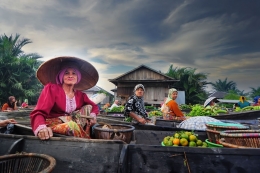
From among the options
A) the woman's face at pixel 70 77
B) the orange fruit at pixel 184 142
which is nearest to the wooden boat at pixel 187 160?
the orange fruit at pixel 184 142

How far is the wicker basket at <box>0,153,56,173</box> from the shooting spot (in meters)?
1.73

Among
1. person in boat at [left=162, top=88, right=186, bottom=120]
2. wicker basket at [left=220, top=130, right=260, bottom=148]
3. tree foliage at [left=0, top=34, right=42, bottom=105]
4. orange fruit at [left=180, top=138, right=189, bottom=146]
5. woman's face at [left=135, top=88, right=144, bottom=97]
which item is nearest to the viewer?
wicker basket at [left=220, top=130, right=260, bottom=148]

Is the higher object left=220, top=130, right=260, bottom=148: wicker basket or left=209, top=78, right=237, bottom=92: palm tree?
left=209, top=78, right=237, bottom=92: palm tree

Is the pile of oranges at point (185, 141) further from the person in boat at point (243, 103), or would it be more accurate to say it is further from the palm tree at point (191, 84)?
the palm tree at point (191, 84)

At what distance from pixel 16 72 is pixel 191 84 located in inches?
969

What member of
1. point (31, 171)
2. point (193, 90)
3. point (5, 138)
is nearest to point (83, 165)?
point (31, 171)

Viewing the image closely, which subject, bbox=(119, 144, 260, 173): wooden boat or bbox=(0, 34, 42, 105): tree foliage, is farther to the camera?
bbox=(0, 34, 42, 105): tree foliage

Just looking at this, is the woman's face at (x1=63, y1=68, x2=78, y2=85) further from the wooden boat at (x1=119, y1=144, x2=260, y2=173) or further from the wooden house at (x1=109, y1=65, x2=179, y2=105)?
the wooden house at (x1=109, y1=65, x2=179, y2=105)

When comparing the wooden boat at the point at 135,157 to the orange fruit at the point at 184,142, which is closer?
the wooden boat at the point at 135,157

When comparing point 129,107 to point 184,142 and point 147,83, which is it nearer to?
point 184,142

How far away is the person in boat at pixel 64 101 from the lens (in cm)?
254

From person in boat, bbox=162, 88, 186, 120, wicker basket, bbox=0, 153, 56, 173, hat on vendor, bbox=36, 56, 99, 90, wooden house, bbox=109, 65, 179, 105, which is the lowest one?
wicker basket, bbox=0, 153, 56, 173

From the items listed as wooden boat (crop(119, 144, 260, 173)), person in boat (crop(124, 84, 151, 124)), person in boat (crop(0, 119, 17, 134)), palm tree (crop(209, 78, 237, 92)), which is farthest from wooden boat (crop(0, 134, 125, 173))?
palm tree (crop(209, 78, 237, 92))

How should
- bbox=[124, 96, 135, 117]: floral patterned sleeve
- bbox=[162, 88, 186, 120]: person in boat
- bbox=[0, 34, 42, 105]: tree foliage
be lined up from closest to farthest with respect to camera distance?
bbox=[124, 96, 135, 117]: floral patterned sleeve
bbox=[162, 88, 186, 120]: person in boat
bbox=[0, 34, 42, 105]: tree foliage
